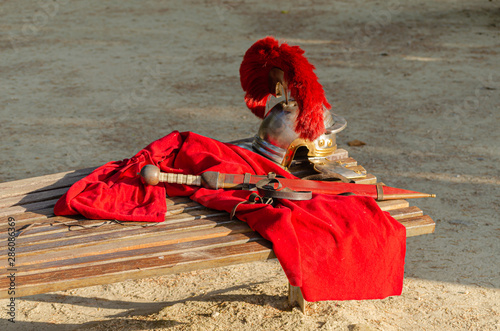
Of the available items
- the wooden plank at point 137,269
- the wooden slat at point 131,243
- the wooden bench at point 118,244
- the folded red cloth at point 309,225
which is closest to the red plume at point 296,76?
the folded red cloth at point 309,225

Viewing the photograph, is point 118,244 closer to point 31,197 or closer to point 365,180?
point 31,197

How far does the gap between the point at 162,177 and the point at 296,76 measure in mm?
897

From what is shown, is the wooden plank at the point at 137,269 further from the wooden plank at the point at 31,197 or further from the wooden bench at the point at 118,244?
the wooden plank at the point at 31,197

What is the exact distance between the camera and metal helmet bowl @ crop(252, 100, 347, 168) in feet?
10.3

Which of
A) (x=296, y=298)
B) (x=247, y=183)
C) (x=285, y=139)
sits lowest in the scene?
(x=296, y=298)

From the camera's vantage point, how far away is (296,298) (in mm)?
3041

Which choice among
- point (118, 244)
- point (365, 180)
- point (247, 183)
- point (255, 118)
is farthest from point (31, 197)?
point (255, 118)

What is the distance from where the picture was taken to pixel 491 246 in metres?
3.62

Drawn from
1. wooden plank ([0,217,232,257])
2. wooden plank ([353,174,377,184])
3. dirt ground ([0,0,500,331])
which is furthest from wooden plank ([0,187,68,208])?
wooden plank ([353,174,377,184])

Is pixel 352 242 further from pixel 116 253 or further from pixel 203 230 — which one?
pixel 116 253

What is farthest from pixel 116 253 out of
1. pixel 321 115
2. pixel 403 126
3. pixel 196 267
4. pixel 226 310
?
pixel 403 126

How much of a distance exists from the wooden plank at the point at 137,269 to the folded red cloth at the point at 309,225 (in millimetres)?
122

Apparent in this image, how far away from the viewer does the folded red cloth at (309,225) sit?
93.6 inches

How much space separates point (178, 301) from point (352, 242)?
4.07ft
